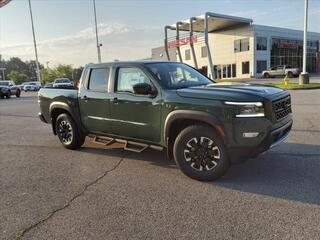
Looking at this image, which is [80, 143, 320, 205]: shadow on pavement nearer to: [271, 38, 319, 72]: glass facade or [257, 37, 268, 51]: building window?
[257, 37, 268, 51]: building window

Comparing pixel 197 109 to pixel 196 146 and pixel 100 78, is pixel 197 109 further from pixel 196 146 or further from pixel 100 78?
pixel 100 78

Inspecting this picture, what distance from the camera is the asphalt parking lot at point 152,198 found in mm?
3820

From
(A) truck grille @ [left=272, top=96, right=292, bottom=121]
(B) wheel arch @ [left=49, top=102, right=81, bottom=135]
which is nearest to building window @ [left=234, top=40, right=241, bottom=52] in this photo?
(B) wheel arch @ [left=49, top=102, right=81, bottom=135]

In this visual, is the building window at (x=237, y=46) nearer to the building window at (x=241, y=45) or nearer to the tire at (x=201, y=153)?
the building window at (x=241, y=45)

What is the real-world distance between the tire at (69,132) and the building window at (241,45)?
50501 mm

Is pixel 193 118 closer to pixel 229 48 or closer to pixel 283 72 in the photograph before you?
pixel 283 72

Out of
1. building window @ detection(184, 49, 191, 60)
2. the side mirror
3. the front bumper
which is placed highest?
building window @ detection(184, 49, 191, 60)

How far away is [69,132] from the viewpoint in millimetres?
7730

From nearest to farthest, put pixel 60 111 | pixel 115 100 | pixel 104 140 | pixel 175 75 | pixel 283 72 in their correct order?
pixel 175 75 < pixel 115 100 < pixel 104 140 < pixel 60 111 < pixel 283 72

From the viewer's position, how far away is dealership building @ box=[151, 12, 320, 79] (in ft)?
170

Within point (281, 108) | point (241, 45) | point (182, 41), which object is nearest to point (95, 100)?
point (281, 108)

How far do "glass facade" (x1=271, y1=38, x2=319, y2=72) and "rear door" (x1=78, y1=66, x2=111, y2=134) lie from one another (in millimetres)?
53686

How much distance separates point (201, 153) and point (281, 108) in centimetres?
140

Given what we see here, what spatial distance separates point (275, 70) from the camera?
48.6 meters
